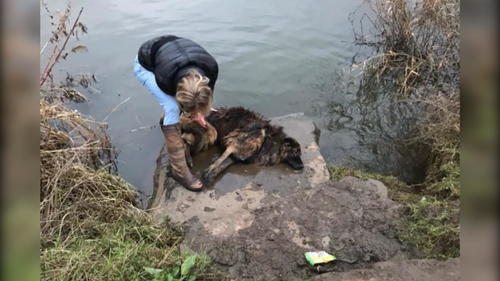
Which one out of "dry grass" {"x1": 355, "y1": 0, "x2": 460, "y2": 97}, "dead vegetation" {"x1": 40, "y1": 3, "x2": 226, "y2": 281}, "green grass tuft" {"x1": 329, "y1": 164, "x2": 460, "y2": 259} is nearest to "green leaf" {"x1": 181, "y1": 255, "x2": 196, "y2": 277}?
"dead vegetation" {"x1": 40, "y1": 3, "x2": 226, "y2": 281}

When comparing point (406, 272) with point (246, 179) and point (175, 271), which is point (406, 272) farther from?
point (246, 179)

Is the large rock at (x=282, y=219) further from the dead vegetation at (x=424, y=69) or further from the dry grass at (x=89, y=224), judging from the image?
the dead vegetation at (x=424, y=69)

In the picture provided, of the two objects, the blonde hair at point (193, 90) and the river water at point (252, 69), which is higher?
the blonde hair at point (193, 90)

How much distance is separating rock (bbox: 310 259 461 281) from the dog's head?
2.36 metres

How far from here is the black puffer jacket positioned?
14.6 ft

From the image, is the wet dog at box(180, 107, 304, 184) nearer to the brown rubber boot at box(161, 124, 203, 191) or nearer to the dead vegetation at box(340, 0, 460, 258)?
the brown rubber boot at box(161, 124, 203, 191)

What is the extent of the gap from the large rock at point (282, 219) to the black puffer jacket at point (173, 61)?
125cm

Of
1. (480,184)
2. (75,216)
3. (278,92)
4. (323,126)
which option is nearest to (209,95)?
(75,216)

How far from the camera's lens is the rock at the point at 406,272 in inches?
118

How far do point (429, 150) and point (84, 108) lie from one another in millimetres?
5265

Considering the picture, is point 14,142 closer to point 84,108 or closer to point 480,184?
point 480,184

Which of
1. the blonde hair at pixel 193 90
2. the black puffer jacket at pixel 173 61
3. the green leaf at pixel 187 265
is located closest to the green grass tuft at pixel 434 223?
the green leaf at pixel 187 265

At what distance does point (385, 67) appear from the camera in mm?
7746

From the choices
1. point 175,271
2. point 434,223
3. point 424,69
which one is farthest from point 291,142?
point 424,69
